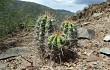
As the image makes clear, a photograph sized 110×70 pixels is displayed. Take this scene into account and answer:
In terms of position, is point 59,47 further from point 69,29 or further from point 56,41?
point 69,29

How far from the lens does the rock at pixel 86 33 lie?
984 cm

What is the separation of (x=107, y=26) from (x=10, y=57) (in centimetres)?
354

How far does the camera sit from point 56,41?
7855 millimetres

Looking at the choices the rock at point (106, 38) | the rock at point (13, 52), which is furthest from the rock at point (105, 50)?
the rock at point (13, 52)

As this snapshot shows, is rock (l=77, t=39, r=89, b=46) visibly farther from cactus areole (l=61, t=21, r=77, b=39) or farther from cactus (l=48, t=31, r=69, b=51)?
cactus (l=48, t=31, r=69, b=51)

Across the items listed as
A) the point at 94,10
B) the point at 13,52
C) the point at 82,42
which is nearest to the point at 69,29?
the point at 82,42

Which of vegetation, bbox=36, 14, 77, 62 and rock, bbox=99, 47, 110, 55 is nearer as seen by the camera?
vegetation, bbox=36, 14, 77, 62

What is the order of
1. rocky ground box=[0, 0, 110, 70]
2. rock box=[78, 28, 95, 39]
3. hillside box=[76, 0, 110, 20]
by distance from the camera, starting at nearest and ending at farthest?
rocky ground box=[0, 0, 110, 70], rock box=[78, 28, 95, 39], hillside box=[76, 0, 110, 20]

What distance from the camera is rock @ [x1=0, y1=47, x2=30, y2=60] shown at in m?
8.86

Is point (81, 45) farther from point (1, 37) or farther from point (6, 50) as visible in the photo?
point (1, 37)

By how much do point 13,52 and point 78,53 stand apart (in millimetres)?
1798

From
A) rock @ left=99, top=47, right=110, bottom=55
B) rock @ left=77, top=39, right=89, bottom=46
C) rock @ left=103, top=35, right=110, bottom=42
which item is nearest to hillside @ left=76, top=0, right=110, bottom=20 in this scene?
rock @ left=77, top=39, right=89, bottom=46

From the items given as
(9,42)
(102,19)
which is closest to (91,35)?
(102,19)

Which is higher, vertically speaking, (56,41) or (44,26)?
(44,26)
